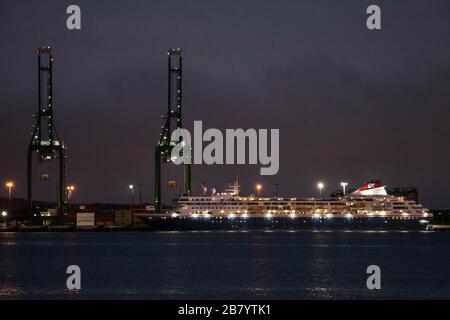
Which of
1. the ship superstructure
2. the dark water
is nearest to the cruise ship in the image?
the ship superstructure

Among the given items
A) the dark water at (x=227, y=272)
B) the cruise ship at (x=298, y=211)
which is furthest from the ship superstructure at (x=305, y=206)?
the dark water at (x=227, y=272)

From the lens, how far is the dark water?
41.8 meters

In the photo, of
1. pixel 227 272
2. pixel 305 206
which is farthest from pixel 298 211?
pixel 227 272

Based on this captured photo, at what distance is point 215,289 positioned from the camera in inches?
1708

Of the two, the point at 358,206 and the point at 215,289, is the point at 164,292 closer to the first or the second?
the point at 215,289

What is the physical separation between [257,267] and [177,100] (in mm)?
64978

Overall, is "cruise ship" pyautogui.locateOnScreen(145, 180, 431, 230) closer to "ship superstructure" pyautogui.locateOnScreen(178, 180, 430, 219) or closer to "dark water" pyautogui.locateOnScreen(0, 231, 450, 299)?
"ship superstructure" pyautogui.locateOnScreen(178, 180, 430, 219)

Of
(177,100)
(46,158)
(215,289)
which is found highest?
(177,100)

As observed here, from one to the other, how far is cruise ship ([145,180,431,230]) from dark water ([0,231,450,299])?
42689mm

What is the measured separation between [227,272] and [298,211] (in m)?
70.5

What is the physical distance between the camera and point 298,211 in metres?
122

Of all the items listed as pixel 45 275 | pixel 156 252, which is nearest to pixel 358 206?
pixel 156 252

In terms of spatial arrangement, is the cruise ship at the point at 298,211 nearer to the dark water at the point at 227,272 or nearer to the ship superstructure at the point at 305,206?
the ship superstructure at the point at 305,206

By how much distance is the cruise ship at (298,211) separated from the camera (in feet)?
401
